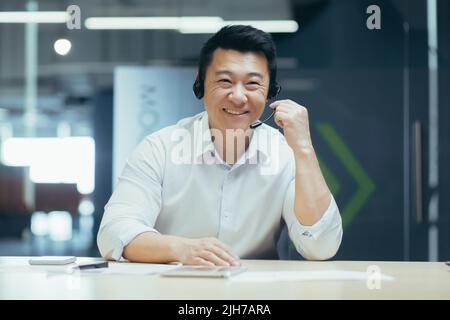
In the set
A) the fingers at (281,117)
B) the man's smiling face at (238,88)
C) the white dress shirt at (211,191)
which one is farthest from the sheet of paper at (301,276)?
the man's smiling face at (238,88)

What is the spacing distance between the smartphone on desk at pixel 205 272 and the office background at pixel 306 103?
2430mm

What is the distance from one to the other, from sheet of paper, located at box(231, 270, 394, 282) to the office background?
7.91 feet

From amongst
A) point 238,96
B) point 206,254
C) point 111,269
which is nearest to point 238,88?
point 238,96

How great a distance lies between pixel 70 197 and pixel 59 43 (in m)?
0.85

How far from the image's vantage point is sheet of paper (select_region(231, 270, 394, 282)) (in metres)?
1.36

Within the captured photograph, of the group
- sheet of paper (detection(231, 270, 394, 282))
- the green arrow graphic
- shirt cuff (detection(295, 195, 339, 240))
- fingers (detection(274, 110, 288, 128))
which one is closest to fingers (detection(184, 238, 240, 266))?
sheet of paper (detection(231, 270, 394, 282))

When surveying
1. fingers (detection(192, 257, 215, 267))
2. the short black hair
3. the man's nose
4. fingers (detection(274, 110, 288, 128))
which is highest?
the short black hair

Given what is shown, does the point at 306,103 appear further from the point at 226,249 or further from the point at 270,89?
the point at 226,249

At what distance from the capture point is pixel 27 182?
3881 millimetres

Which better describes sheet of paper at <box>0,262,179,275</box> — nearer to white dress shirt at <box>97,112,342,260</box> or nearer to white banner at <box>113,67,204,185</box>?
white dress shirt at <box>97,112,342,260</box>

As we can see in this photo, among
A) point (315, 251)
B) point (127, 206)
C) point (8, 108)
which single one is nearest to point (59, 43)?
point (8, 108)

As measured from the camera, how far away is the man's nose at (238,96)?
7.55 feet

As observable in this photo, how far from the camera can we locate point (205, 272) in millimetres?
1394

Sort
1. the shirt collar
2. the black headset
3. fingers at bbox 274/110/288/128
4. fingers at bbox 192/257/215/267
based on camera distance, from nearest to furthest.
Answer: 1. fingers at bbox 192/257/215/267
2. fingers at bbox 274/110/288/128
3. the shirt collar
4. the black headset
